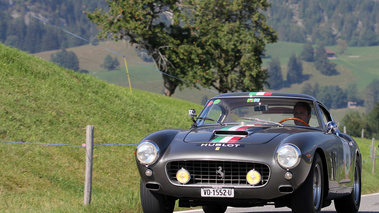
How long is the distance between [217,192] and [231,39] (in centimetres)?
4895

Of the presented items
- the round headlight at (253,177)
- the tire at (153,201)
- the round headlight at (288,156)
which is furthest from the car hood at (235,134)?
the tire at (153,201)

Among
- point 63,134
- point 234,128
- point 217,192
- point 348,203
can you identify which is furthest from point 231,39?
point 217,192

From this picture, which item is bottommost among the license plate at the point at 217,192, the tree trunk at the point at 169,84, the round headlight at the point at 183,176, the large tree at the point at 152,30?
the tree trunk at the point at 169,84

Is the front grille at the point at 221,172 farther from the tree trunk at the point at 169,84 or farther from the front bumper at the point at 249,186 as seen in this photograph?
the tree trunk at the point at 169,84

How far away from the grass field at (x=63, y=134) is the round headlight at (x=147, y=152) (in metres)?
1.50

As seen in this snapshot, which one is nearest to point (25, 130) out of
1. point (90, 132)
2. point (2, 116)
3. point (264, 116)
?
point (2, 116)

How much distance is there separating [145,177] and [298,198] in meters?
1.71

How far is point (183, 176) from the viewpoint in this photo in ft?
23.2

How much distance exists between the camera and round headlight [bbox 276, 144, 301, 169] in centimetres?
685

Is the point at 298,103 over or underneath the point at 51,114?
over

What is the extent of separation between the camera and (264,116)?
876cm

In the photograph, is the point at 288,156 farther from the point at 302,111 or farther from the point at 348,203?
the point at 348,203

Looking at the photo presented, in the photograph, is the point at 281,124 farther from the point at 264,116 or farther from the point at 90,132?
the point at 90,132

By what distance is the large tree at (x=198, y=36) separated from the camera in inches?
1994
